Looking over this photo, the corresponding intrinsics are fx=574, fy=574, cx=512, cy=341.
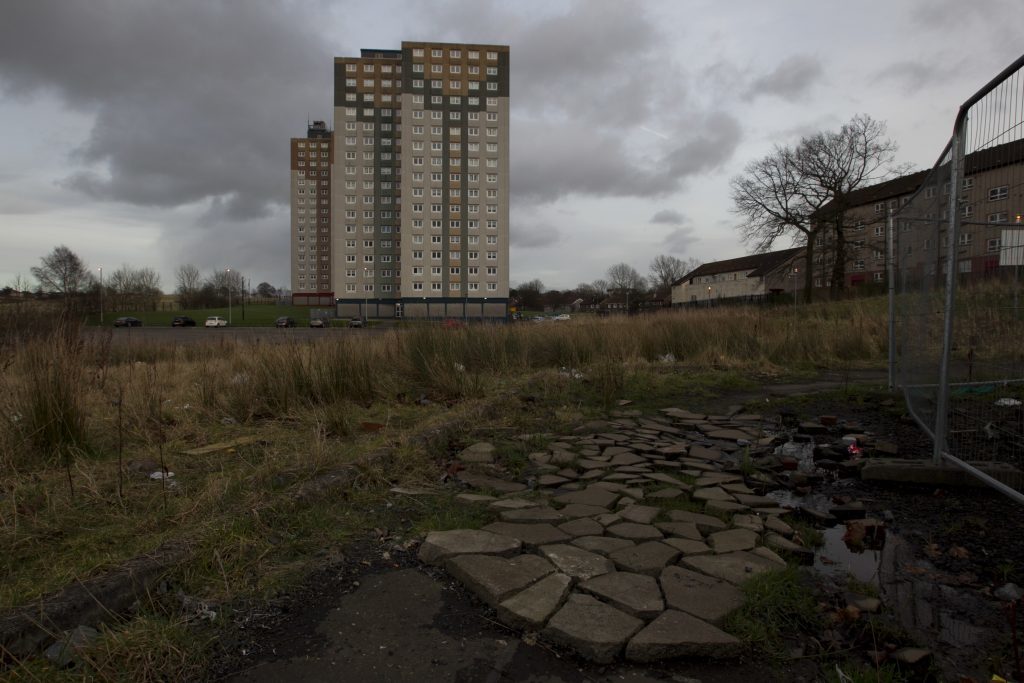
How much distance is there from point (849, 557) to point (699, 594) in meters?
1.01

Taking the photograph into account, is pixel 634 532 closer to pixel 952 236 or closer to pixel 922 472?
pixel 922 472

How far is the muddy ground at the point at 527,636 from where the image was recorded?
6.03ft

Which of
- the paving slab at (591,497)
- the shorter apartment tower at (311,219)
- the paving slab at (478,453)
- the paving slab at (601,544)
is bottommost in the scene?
the paving slab at (591,497)

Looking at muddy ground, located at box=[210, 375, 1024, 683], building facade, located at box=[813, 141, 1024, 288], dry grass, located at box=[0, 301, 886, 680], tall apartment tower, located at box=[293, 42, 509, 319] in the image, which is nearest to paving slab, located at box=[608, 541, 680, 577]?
muddy ground, located at box=[210, 375, 1024, 683]

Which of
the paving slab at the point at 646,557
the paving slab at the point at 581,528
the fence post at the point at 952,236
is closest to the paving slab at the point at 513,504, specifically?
the paving slab at the point at 581,528

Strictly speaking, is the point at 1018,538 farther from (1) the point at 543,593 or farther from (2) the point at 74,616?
(2) the point at 74,616

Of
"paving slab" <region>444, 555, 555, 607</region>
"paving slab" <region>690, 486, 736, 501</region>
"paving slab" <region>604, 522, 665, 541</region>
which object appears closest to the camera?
"paving slab" <region>444, 555, 555, 607</region>

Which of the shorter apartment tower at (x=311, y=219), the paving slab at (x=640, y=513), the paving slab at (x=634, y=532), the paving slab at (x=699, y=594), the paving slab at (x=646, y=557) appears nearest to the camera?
the paving slab at (x=699, y=594)

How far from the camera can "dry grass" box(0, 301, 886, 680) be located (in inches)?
95.6

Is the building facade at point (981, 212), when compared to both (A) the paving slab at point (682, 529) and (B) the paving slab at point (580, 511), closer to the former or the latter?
(A) the paving slab at point (682, 529)

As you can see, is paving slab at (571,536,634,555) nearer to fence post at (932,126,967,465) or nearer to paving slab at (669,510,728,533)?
paving slab at (669,510,728,533)

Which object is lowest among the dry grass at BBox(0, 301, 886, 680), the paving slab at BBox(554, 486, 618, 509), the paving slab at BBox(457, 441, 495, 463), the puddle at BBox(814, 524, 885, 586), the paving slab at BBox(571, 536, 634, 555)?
the puddle at BBox(814, 524, 885, 586)

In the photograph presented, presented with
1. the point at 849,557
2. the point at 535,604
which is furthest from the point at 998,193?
the point at 535,604

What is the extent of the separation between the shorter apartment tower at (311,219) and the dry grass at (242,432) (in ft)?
354
